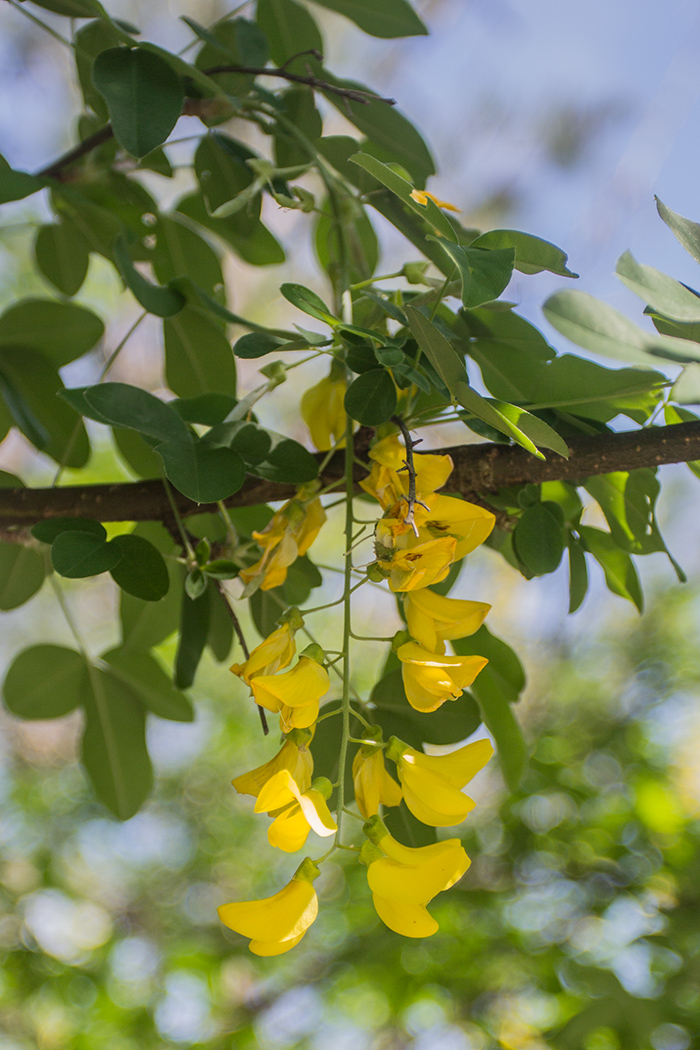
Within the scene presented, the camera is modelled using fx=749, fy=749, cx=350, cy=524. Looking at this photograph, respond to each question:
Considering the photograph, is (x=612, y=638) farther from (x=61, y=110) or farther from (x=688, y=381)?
(x=61, y=110)

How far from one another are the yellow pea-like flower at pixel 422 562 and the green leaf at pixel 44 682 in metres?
0.24

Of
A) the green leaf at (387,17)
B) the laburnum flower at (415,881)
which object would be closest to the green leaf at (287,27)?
the green leaf at (387,17)

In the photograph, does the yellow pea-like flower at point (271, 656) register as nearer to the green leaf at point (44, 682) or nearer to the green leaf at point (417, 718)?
the green leaf at point (417, 718)

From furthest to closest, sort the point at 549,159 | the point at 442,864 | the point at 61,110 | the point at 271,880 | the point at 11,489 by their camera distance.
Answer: the point at 549,159, the point at 61,110, the point at 271,880, the point at 11,489, the point at 442,864

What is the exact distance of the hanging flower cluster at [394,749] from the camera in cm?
16

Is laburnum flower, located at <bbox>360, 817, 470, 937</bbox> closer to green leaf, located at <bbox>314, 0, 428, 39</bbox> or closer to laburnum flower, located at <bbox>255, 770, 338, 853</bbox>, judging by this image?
laburnum flower, located at <bbox>255, 770, 338, 853</bbox>

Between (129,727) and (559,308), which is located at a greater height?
(559,308)

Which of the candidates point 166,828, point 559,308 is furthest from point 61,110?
point 559,308

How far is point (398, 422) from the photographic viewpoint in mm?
222

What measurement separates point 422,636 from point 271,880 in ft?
3.51

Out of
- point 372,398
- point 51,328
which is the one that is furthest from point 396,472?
point 51,328

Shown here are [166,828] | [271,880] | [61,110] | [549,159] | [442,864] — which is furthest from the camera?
[549,159]

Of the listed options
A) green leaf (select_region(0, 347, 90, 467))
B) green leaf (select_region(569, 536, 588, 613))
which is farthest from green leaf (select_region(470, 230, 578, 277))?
green leaf (select_region(0, 347, 90, 467))

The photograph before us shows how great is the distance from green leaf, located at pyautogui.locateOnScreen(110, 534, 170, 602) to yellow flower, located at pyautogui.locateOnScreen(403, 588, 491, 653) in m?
0.09
